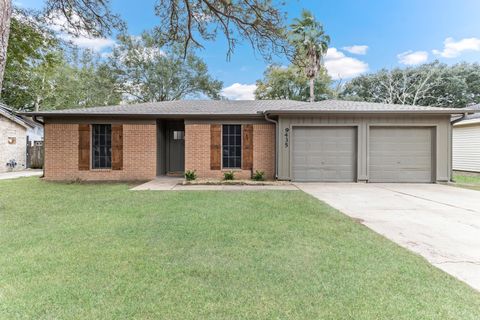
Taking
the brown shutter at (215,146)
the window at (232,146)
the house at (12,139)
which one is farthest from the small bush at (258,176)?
the house at (12,139)

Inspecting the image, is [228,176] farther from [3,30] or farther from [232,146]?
[3,30]

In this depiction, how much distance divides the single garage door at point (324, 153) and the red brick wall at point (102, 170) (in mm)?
5457

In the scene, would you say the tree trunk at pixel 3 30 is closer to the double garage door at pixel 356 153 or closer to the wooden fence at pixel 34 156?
the double garage door at pixel 356 153

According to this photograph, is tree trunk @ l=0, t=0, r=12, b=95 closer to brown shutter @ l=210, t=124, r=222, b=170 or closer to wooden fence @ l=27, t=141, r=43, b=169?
brown shutter @ l=210, t=124, r=222, b=170

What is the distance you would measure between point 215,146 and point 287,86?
17.9 m

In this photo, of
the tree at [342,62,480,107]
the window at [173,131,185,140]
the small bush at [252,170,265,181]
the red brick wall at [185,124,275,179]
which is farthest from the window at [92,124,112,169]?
the tree at [342,62,480,107]

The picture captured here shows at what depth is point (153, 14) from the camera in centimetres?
770

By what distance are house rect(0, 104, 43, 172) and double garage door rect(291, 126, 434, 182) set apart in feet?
46.8

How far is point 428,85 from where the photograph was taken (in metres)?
24.7

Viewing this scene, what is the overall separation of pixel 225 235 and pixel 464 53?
34.7m

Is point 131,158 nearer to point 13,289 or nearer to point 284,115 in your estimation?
point 284,115

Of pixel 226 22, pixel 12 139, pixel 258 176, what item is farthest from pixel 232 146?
pixel 12 139

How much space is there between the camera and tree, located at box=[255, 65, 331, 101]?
24.6m

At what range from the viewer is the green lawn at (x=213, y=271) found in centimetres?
196
